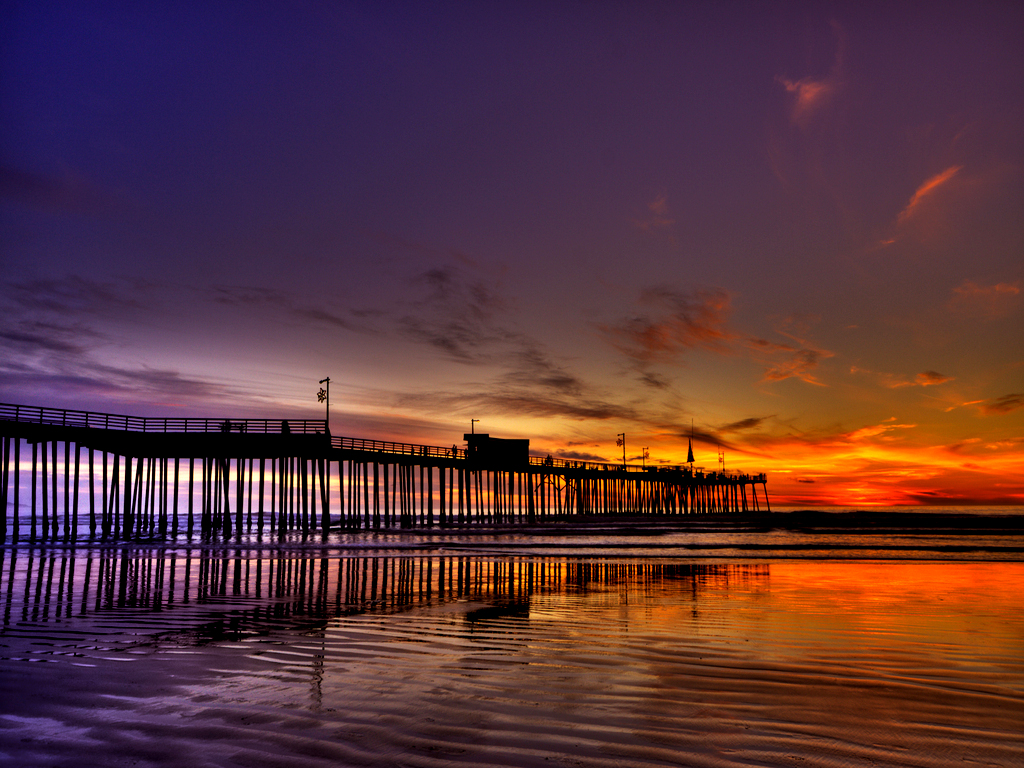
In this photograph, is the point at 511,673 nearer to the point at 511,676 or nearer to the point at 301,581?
the point at 511,676

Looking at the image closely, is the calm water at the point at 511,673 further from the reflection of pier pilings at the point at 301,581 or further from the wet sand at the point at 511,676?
the reflection of pier pilings at the point at 301,581

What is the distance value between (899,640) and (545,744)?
493 centimetres

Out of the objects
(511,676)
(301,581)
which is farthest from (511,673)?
(301,581)

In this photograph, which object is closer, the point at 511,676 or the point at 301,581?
the point at 511,676

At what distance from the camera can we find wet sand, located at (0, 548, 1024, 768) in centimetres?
338

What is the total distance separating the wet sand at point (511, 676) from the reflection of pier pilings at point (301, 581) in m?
0.12

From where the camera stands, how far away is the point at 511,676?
4.91m

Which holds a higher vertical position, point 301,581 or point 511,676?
point 511,676

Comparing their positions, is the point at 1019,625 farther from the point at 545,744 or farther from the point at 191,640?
the point at 191,640

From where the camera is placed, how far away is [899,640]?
6.43 meters

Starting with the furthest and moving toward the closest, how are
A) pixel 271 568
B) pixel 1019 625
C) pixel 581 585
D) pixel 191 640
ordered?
pixel 271 568
pixel 581 585
pixel 1019 625
pixel 191 640

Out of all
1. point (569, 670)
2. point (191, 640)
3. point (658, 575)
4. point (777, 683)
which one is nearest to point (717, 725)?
point (777, 683)

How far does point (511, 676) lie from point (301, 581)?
318 inches

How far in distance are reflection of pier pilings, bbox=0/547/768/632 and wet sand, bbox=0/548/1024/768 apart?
0.12 m
